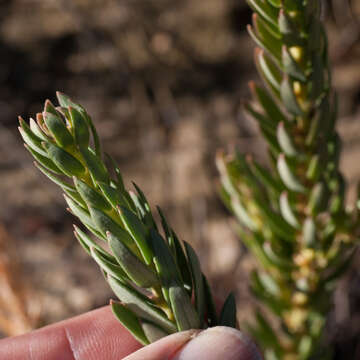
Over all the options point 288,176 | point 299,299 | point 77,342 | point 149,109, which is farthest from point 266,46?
point 149,109

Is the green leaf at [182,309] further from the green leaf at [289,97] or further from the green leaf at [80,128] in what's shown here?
the green leaf at [289,97]

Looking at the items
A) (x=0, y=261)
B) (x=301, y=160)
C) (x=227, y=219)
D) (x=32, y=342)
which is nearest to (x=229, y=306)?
(x=301, y=160)

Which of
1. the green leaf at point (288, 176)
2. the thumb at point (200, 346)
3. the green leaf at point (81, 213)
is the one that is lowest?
the thumb at point (200, 346)

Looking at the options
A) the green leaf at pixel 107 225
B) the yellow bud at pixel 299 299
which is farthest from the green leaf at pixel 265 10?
the yellow bud at pixel 299 299

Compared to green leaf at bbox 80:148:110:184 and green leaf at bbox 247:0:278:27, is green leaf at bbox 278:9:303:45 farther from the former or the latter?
green leaf at bbox 80:148:110:184

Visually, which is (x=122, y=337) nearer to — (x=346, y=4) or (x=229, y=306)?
(x=229, y=306)
